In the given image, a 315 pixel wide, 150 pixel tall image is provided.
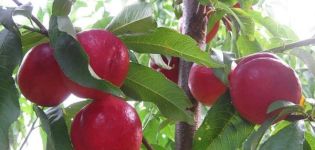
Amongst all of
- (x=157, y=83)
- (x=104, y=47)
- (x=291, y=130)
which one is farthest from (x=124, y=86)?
(x=291, y=130)

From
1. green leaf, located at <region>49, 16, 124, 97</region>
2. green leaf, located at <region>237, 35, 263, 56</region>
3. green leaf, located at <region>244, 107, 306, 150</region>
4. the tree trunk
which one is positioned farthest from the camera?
green leaf, located at <region>237, 35, 263, 56</region>

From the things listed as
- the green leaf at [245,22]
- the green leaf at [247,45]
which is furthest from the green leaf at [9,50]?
the green leaf at [247,45]

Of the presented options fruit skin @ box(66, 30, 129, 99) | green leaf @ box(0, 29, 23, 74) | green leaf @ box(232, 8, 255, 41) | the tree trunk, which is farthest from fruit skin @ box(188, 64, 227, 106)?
green leaf @ box(0, 29, 23, 74)

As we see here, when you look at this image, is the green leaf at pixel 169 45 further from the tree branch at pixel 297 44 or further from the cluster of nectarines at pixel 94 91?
the tree branch at pixel 297 44

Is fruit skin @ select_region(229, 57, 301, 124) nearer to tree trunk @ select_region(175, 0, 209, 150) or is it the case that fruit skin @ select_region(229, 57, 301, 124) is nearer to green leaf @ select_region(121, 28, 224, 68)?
green leaf @ select_region(121, 28, 224, 68)

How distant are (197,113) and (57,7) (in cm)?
43

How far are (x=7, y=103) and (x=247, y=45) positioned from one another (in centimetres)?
68

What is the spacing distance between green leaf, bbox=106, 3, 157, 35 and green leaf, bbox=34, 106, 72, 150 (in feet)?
0.62

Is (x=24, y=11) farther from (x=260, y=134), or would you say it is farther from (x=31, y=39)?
(x=260, y=134)

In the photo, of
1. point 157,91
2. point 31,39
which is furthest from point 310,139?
point 31,39

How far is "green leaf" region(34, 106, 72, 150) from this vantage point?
0.76 meters

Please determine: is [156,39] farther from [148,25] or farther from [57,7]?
[57,7]

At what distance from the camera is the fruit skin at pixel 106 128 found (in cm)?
76

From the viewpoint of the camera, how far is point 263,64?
859 mm
